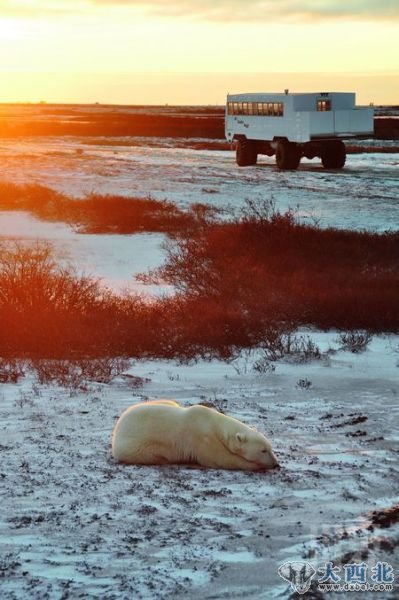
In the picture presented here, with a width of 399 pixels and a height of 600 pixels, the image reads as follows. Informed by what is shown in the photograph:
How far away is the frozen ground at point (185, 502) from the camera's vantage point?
4.04 metres

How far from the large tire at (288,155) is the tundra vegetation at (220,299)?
14887 mm

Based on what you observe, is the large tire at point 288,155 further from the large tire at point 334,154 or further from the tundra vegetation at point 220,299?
the tundra vegetation at point 220,299

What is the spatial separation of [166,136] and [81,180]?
30198 millimetres

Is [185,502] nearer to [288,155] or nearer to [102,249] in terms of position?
[102,249]

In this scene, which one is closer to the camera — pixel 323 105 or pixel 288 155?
pixel 288 155

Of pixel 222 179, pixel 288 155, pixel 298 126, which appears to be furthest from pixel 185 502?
pixel 288 155

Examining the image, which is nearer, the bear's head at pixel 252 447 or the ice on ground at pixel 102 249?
the bear's head at pixel 252 447

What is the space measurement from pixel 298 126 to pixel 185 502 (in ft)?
87.7

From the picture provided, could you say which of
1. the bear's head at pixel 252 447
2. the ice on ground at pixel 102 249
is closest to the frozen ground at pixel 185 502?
the bear's head at pixel 252 447

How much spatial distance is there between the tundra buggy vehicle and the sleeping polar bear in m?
25.7

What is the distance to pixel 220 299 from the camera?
11688 mm

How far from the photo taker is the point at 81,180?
25.7 metres

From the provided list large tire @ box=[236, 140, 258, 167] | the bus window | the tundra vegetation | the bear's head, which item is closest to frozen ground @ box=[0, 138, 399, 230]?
large tire @ box=[236, 140, 258, 167]

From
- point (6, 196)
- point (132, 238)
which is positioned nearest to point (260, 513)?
point (132, 238)
